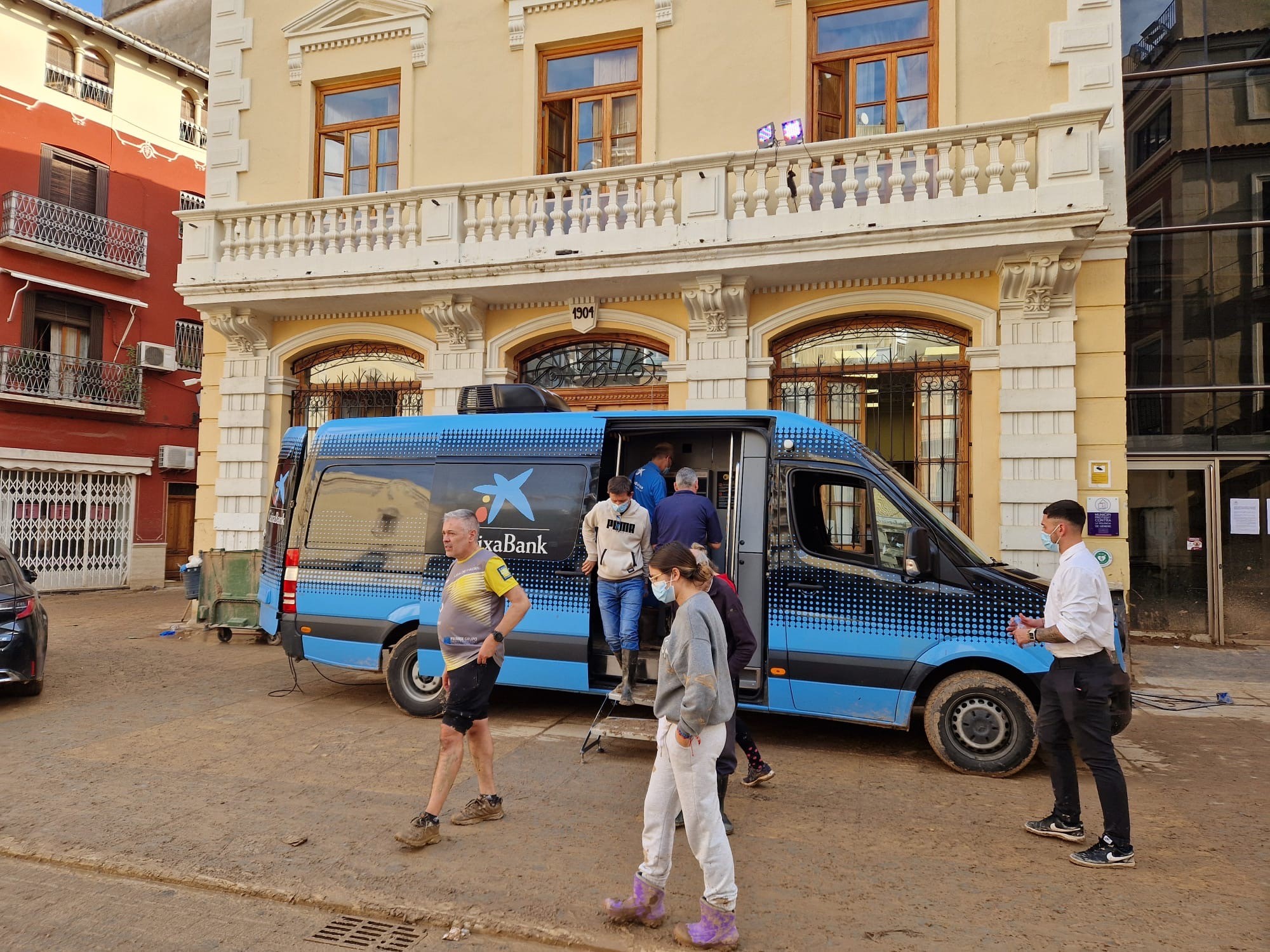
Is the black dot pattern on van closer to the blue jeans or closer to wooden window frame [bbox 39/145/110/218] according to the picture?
the blue jeans

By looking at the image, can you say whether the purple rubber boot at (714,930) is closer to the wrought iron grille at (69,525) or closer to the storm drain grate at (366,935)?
the storm drain grate at (366,935)

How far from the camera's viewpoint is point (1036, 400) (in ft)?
31.1

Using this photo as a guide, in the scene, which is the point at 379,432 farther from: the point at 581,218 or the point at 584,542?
the point at 581,218

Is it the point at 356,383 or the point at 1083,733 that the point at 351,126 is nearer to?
the point at 356,383

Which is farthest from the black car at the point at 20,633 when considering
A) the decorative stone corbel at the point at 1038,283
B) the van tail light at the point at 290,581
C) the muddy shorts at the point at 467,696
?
the decorative stone corbel at the point at 1038,283

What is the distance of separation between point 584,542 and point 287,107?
1005 cm

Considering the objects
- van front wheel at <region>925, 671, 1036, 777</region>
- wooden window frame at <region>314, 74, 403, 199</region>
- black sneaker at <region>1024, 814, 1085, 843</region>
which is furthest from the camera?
wooden window frame at <region>314, 74, 403, 199</region>

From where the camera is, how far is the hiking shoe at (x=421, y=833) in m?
4.30

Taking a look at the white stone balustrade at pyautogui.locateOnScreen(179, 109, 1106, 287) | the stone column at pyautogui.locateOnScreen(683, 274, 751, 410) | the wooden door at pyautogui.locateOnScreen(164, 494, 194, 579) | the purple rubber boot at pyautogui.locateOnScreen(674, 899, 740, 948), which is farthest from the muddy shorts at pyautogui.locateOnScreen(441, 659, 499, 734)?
the wooden door at pyautogui.locateOnScreen(164, 494, 194, 579)

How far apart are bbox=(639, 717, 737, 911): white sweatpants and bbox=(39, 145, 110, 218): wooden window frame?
21224mm

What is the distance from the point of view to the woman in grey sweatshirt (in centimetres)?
341

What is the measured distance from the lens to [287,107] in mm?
13102

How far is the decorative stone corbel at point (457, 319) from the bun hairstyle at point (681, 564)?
850 cm

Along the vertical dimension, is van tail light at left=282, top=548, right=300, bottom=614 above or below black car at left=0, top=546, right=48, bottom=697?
above
